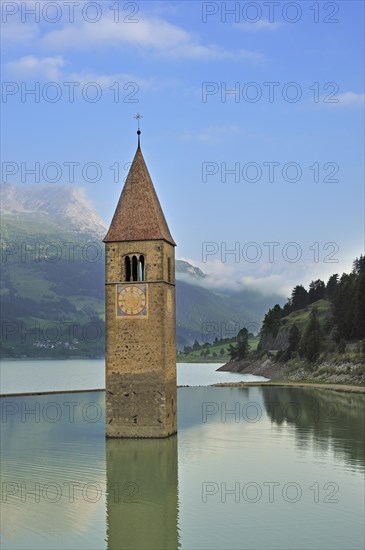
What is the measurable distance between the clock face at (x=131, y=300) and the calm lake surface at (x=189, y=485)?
28.3 feet

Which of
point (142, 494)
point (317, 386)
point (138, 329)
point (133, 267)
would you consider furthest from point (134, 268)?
point (317, 386)

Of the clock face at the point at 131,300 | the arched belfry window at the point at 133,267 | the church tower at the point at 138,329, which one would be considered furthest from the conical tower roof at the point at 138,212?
the clock face at the point at 131,300

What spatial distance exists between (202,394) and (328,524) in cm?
6698

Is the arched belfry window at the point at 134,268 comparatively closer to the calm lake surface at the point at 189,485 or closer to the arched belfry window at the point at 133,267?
the arched belfry window at the point at 133,267

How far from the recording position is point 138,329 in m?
50.6

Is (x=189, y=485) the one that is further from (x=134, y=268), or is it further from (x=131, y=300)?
(x=134, y=268)

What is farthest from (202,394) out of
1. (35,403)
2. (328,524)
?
(328,524)

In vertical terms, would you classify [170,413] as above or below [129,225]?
below

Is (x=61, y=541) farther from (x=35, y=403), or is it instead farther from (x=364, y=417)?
(x=35, y=403)

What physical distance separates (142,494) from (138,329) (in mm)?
16526

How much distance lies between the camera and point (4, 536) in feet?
91.8

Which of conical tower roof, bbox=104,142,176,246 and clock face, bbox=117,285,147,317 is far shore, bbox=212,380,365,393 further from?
clock face, bbox=117,285,147,317

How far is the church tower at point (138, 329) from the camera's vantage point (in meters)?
50.0

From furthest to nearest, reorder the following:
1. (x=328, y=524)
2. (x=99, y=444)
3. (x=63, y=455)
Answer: (x=99, y=444), (x=63, y=455), (x=328, y=524)
